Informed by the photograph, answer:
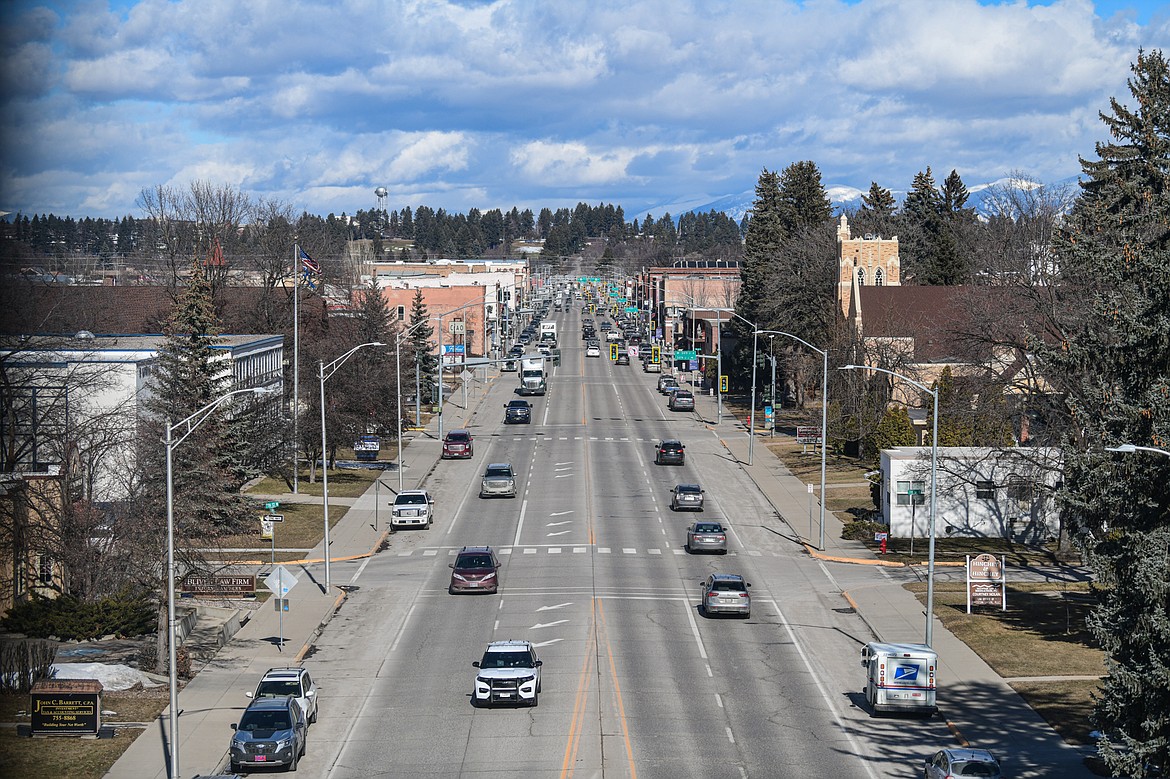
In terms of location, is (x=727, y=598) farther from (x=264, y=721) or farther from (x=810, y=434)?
(x=810, y=434)

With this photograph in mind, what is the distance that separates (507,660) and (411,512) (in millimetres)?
26368

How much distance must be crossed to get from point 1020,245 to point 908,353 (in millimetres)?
32515

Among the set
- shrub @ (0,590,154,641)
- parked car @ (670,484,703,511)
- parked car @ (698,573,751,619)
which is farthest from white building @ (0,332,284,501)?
parked car @ (670,484,703,511)

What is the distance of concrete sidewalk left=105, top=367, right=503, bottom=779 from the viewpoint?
Result: 94.1ft

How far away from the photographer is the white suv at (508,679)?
32.1 m

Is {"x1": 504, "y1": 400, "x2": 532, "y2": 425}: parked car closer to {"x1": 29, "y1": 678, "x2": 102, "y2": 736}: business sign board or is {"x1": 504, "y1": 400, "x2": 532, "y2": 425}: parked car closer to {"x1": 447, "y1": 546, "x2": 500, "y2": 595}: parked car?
{"x1": 447, "y1": 546, "x2": 500, "y2": 595}: parked car

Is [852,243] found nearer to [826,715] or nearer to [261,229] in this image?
[261,229]

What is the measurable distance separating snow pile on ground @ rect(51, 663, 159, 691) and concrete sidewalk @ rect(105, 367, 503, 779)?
4.70ft

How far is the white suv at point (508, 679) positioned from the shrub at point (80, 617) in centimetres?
1250

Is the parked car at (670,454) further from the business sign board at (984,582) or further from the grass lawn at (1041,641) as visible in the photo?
the business sign board at (984,582)

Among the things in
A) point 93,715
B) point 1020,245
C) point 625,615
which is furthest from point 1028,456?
point 1020,245

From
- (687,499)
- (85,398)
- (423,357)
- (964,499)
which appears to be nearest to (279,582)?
(85,398)

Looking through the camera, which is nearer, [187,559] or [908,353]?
[187,559]

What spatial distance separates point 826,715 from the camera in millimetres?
32312
